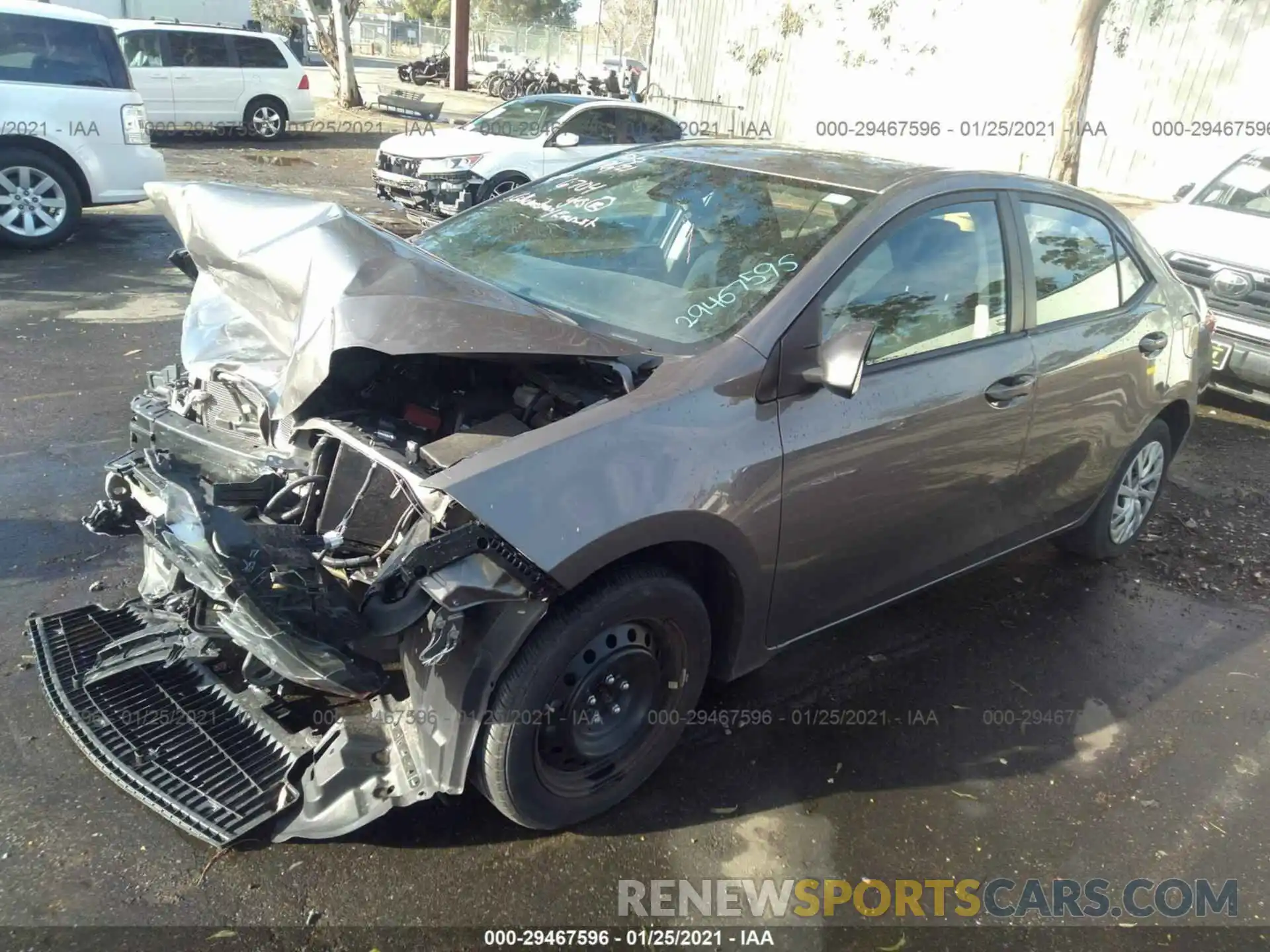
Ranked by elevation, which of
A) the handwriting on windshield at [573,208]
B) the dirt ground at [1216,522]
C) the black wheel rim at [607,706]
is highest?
the handwriting on windshield at [573,208]

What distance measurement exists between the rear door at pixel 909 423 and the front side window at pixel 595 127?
9032 millimetres

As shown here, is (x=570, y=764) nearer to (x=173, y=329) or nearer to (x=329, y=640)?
(x=329, y=640)

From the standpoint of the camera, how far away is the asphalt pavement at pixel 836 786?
2518mm

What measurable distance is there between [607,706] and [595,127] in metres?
10.5

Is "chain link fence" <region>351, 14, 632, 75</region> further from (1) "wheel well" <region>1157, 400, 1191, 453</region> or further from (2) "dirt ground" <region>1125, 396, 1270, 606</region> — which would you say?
(1) "wheel well" <region>1157, 400, 1191, 453</region>

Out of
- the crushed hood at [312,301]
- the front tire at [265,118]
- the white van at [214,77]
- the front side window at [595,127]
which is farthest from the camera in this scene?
the front tire at [265,118]

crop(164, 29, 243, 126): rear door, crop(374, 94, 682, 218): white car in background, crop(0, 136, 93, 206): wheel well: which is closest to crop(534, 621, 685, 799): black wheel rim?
crop(0, 136, 93, 206): wheel well

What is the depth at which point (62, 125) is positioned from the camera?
829cm

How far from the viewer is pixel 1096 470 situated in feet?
13.7

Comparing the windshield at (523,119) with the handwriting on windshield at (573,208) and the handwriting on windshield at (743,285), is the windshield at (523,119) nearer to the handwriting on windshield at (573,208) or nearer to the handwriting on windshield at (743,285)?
the handwriting on windshield at (573,208)

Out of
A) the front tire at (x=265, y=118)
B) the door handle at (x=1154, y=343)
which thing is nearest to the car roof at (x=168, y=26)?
the front tire at (x=265, y=118)

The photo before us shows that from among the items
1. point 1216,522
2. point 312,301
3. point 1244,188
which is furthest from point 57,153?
point 1244,188

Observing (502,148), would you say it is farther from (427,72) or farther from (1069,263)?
(427,72)

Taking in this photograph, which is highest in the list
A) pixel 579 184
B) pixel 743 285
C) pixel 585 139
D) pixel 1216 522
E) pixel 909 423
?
pixel 579 184
